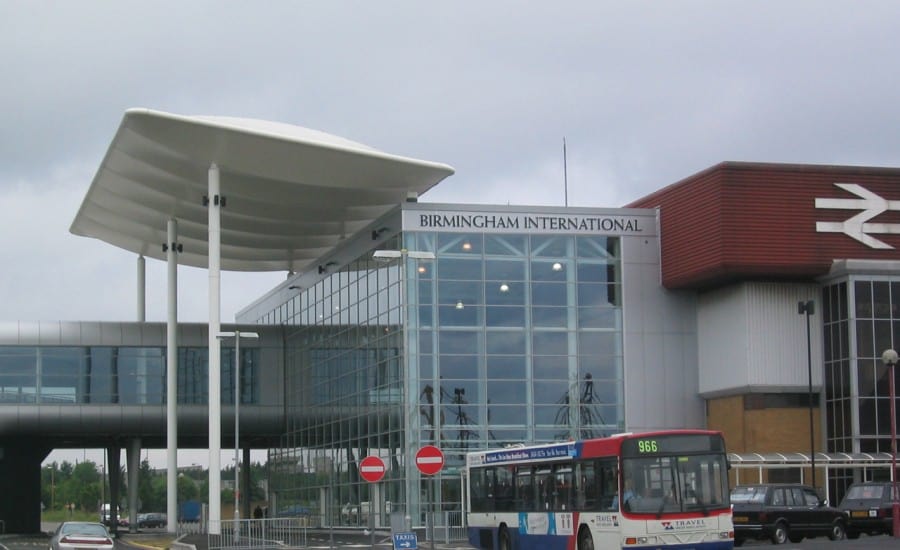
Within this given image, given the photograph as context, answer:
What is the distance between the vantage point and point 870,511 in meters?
38.0

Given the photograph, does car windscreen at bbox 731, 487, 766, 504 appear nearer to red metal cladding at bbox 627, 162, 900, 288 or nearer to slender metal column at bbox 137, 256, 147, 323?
red metal cladding at bbox 627, 162, 900, 288

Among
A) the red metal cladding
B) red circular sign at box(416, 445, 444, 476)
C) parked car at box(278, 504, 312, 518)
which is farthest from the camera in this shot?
parked car at box(278, 504, 312, 518)

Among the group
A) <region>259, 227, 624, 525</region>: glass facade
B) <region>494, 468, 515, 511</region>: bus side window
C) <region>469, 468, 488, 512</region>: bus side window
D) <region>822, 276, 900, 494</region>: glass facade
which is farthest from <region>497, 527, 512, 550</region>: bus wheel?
<region>822, 276, 900, 494</region>: glass facade

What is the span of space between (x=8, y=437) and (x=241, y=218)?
60.3 ft

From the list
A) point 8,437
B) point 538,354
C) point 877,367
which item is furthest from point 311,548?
point 8,437

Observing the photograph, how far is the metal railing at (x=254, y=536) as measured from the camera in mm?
42303

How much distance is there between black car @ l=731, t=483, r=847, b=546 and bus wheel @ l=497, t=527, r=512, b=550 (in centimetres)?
577

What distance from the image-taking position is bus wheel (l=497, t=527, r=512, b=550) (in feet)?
109

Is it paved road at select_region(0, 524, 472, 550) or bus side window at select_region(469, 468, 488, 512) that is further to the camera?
paved road at select_region(0, 524, 472, 550)

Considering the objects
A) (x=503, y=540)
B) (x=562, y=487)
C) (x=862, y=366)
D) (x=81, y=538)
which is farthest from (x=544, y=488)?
(x=862, y=366)

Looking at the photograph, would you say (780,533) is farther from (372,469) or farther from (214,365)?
(214,365)

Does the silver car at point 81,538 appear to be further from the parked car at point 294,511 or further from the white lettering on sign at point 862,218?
the parked car at point 294,511

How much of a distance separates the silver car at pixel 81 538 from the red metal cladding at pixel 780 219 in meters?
21.0

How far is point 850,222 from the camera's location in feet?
155
